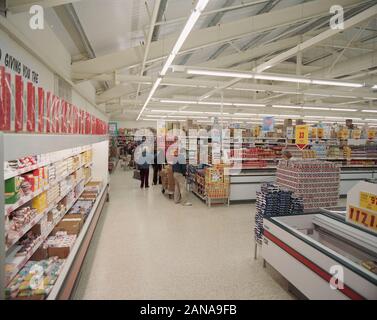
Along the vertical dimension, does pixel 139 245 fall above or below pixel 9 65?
below

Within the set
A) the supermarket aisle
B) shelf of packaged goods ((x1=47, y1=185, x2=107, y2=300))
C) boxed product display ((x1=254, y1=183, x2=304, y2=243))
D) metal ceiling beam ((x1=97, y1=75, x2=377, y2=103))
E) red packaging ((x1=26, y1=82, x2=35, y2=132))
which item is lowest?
the supermarket aisle

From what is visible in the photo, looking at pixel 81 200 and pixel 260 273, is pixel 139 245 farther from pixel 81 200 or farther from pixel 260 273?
pixel 260 273

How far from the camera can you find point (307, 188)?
555 centimetres

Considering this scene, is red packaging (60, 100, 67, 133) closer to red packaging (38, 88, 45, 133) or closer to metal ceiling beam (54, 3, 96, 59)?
red packaging (38, 88, 45, 133)

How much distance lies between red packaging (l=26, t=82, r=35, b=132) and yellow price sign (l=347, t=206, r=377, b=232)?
11.1 feet

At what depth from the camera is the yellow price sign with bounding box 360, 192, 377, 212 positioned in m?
2.70

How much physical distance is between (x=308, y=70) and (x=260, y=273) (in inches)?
356

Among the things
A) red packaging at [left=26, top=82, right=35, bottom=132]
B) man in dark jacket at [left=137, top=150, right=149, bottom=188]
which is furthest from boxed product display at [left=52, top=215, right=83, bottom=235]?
man in dark jacket at [left=137, top=150, right=149, bottom=188]

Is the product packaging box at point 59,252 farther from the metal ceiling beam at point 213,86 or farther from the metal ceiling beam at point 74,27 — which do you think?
the metal ceiling beam at point 213,86

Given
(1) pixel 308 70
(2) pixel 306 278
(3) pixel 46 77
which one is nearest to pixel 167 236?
(2) pixel 306 278

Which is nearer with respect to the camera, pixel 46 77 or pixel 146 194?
pixel 46 77

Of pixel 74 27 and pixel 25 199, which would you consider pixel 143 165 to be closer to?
pixel 74 27

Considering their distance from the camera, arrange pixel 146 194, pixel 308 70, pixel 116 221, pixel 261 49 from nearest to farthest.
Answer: pixel 116 221 → pixel 261 49 → pixel 146 194 → pixel 308 70

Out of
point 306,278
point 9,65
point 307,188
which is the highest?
point 9,65
